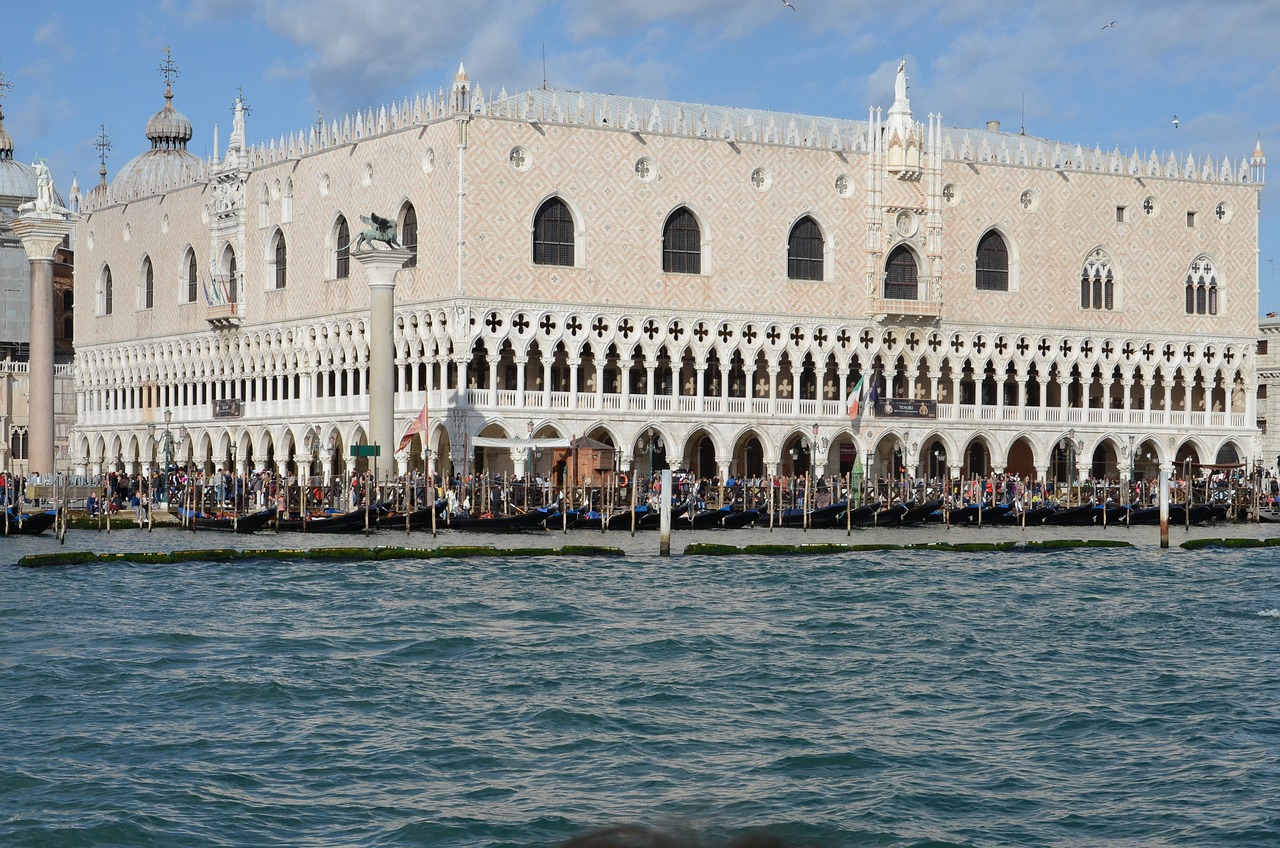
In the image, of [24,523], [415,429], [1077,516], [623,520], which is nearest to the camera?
[24,523]

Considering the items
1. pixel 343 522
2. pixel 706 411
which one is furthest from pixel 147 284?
pixel 343 522

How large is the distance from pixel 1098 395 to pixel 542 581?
1191 inches

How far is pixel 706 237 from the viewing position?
157 feet

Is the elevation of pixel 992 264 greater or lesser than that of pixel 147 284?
lesser

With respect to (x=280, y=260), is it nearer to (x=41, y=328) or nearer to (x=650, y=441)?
(x=41, y=328)

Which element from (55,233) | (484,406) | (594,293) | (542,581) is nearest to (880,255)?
(594,293)

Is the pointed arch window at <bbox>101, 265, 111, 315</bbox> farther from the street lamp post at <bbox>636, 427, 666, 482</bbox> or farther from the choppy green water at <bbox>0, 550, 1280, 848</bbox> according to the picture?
the choppy green water at <bbox>0, 550, 1280, 848</bbox>

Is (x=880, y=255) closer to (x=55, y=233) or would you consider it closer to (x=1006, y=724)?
(x=55, y=233)

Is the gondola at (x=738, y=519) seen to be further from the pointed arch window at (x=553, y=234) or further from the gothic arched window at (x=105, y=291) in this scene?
the gothic arched window at (x=105, y=291)

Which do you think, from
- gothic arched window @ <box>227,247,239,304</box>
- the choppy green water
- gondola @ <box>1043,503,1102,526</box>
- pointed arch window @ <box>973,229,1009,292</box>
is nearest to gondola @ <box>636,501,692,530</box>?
gondola @ <box>1043,503,1102,526</box>

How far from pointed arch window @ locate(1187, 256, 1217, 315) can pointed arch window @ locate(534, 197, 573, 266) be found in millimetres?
17695

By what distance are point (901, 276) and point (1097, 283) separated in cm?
586

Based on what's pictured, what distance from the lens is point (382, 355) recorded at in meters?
42.0

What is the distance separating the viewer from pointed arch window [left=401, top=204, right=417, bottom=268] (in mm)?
46844
